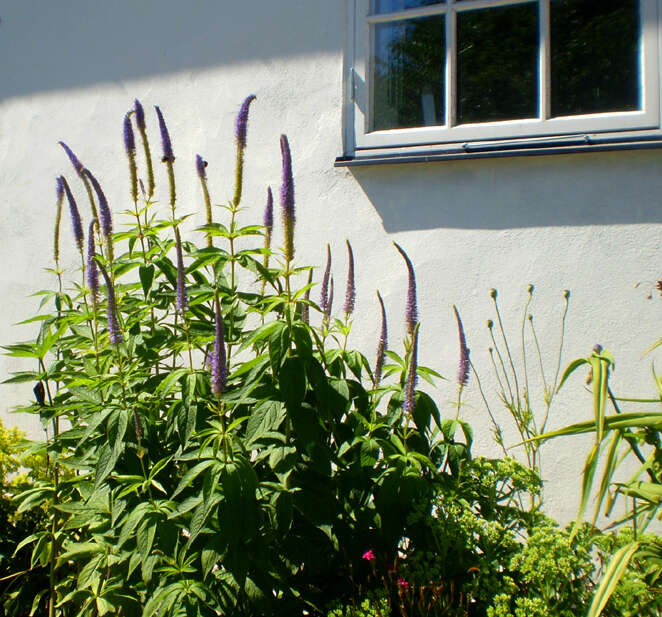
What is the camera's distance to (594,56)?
3.23 m

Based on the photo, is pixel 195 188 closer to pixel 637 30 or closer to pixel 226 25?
pixel 226 25

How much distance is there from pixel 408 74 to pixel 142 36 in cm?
159

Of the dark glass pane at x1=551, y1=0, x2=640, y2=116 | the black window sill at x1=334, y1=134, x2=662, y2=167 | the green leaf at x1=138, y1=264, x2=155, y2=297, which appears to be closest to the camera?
the green leaf at x1=138, y1=264, x2=155, y2=297

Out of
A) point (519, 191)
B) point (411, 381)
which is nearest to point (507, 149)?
point (519, 191)

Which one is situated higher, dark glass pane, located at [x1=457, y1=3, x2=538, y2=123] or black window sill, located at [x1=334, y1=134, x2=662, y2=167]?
dark glass pane, located at [x1=457, y1=3, x2=538, y2=123]

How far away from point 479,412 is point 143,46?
274cm

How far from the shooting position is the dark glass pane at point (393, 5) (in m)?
3.52

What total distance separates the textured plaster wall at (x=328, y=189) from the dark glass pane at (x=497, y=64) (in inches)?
11.0

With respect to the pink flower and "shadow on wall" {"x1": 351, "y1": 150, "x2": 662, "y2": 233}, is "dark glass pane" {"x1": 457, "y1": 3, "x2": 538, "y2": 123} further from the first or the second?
the pink flower

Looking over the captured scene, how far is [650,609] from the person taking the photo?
2.14 metres

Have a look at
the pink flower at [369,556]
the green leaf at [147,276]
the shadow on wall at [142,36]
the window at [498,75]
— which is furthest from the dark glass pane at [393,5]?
the pink flower at [369,556]

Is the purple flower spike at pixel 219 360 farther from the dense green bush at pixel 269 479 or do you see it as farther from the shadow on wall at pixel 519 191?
the shadow on wall at pixel 519 191

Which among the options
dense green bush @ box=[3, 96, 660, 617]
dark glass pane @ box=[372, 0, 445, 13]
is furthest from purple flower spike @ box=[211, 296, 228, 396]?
dark glass pane @ box=[372, 0, 445, 13]

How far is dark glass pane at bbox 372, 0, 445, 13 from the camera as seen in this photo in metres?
3.52
